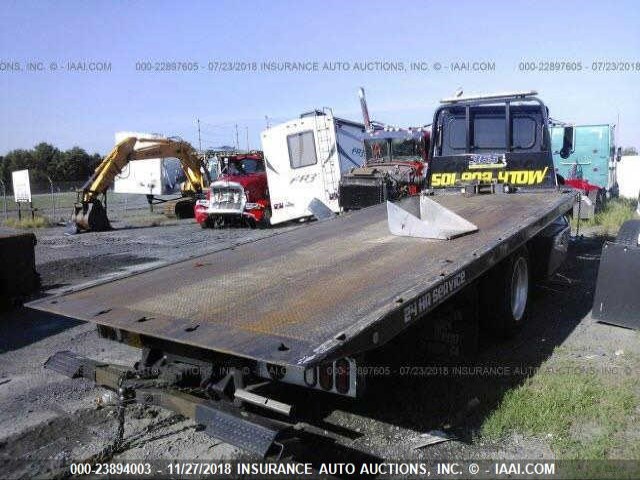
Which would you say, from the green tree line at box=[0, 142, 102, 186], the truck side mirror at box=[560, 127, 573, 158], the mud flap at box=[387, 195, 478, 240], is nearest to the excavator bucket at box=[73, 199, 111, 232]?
the mud flap at box=[387, 195, 478, 240]

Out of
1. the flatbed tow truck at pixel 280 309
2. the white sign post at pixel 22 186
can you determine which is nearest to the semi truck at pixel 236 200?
the white sign post at pixel 22 186

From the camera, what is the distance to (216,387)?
341cm

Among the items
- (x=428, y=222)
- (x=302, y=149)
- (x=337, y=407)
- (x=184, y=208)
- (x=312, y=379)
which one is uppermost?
(x=302, y=149)

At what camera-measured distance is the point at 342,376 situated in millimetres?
3215

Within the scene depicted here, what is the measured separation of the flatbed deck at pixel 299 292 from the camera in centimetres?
292

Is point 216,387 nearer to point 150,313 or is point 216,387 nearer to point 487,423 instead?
point 150,313

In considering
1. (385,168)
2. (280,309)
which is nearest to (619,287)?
(280,309)

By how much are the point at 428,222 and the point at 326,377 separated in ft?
9.25

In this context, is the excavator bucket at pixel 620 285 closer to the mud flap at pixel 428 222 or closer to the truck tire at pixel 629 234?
the truck tire at pixel 629 234

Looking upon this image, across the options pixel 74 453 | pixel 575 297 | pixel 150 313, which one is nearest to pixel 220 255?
pixel 150 313

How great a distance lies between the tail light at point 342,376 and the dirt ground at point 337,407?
0.40m

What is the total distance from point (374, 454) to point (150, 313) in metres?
1.71

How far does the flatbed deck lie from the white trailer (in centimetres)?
2030

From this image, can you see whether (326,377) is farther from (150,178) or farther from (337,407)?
(150,178)
